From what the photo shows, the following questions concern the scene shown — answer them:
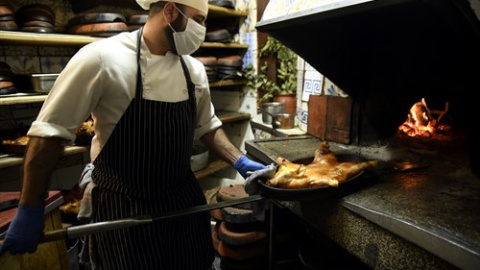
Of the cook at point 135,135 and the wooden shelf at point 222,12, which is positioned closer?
the cook at point 135,135

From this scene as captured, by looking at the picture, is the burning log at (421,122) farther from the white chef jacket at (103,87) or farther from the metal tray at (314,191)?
the white chef jacket at (103,87)

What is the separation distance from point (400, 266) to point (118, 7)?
395 centimetres

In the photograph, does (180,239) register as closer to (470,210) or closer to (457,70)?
(470,210)

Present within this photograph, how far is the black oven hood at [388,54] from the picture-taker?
175cm

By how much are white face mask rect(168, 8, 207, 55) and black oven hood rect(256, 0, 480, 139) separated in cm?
50

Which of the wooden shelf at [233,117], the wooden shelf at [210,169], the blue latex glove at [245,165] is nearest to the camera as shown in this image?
the blue latex glove at [245,165]

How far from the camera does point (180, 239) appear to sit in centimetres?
177

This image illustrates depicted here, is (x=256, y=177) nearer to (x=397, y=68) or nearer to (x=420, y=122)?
(x=397, y=68)

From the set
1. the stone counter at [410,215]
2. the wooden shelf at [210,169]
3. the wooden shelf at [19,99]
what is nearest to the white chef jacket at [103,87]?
Answer: the stone counter at [410,215]

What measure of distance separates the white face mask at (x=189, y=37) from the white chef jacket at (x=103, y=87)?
0.31 feet

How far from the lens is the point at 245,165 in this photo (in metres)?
2.02

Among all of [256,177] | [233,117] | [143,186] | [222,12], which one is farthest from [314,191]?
[222,12]

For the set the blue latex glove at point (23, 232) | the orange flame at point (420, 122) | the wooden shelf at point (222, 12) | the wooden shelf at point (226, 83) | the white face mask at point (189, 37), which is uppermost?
the wooden shelf at point (222, 12)

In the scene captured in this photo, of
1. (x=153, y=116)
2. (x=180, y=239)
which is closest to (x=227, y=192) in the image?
(x=180, y=239)
